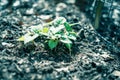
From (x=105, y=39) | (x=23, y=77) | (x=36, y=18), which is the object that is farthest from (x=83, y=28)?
(x=23, y=77)

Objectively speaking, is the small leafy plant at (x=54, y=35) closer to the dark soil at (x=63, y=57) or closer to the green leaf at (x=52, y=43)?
the green leaf at (x=52, y=43)

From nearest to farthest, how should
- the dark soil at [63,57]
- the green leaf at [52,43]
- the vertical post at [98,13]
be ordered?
the dark soil at [63,57], the green leaf at [52,43], the vertical post at [98,13]

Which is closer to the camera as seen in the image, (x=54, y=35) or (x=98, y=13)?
(x=54, y=35)

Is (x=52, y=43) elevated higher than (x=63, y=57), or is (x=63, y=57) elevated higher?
(x=52, y=43)

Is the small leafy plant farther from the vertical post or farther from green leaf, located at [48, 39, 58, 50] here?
the vertical post

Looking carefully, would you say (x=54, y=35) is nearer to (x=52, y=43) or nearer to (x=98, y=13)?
(x=52, y=43)

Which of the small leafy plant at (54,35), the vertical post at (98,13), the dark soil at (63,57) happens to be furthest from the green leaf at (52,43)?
the vertical post at (98,13)

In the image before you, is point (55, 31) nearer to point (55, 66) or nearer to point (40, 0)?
point (55, 66)

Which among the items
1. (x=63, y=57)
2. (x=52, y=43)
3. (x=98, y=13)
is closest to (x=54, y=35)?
(x=52, y=43)

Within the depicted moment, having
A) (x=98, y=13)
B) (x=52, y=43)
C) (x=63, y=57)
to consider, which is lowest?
(x=63, y=57)
